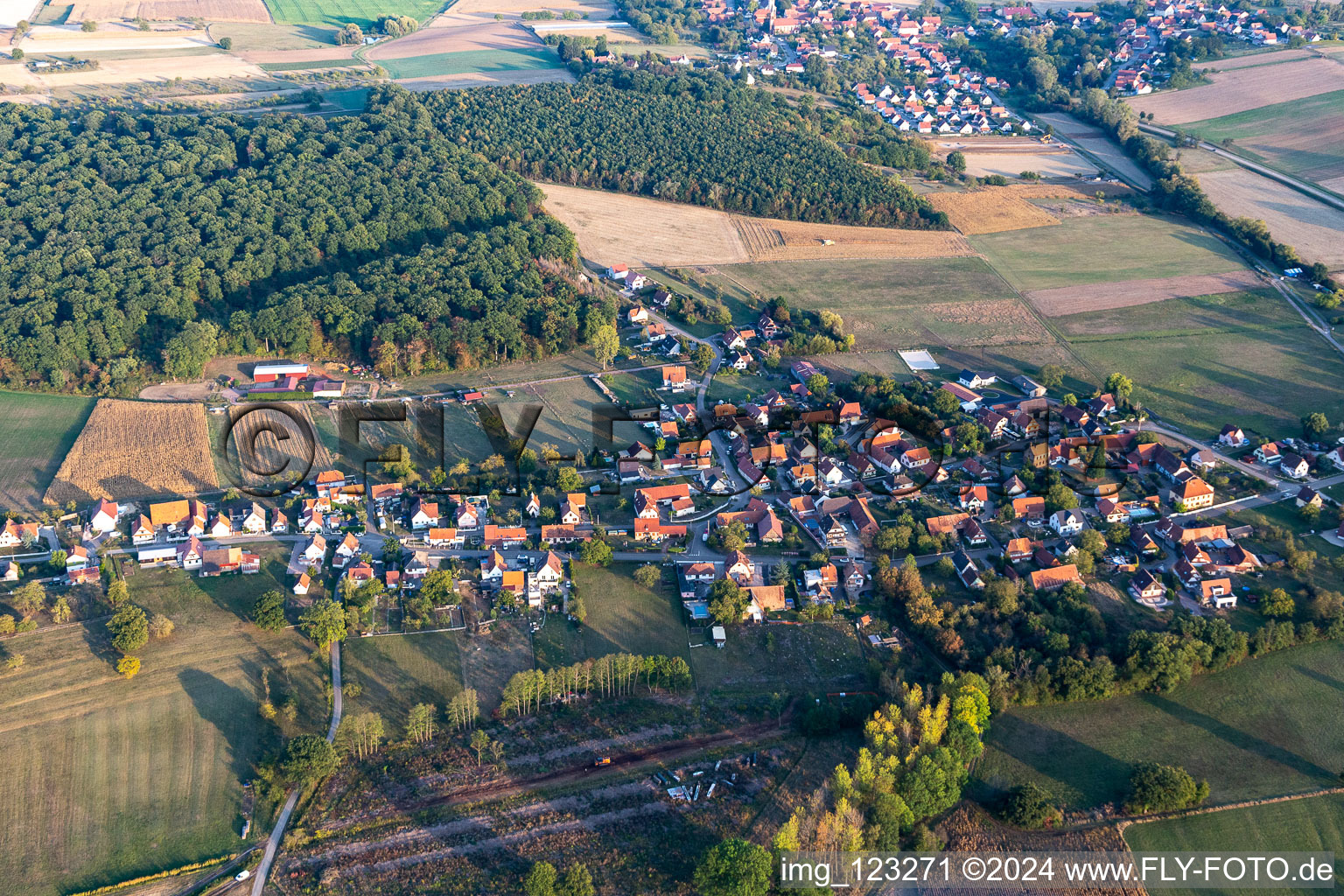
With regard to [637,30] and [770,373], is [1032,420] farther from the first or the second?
[637,30]

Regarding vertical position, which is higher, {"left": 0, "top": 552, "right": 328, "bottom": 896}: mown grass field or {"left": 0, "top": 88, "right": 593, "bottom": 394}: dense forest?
{"left": 0, "top": 88, "right": 593, "bottom": 394}: dense forest

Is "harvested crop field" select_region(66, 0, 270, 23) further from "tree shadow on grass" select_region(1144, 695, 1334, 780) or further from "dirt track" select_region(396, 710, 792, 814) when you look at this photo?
"tree shadow on grass" select_region(1144, 695, 1334, 780)

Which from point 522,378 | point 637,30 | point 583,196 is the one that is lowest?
point 522,378

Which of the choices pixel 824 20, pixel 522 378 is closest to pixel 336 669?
pixel 522 378

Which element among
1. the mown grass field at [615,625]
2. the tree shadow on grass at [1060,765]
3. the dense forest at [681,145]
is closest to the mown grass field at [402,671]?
the mown grass field at [615,625]

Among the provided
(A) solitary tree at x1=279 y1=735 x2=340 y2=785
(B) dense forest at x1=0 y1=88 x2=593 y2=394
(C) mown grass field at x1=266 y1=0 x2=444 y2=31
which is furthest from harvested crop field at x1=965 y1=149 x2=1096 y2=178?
(C) mown grass field at x1=266 y1=0 x2=444 y2=31

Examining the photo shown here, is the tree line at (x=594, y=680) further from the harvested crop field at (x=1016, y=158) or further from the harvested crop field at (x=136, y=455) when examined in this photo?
the harvested crop field at (x=1016, y=158)
